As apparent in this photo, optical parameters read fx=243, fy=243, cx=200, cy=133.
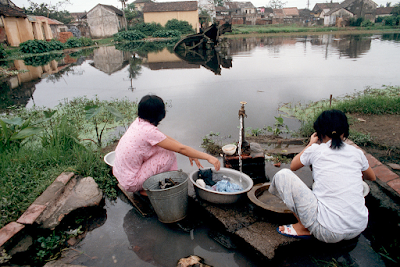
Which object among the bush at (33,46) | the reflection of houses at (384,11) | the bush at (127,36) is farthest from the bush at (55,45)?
the reflection of houses at (384,11)

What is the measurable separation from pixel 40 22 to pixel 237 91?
2811 cm

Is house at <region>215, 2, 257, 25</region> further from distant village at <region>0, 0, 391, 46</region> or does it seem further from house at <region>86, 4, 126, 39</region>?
house at <region>86, 4, 126, 39</region>

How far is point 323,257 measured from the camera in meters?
2.06

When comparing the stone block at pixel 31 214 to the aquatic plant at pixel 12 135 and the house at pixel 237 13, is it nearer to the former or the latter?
the aquatic plant at pixel 12 135

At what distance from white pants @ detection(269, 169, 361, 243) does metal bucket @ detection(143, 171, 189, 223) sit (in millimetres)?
954

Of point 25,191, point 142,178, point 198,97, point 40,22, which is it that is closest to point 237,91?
point 198,97

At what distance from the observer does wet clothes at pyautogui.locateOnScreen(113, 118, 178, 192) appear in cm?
243

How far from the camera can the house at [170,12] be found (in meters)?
34.3

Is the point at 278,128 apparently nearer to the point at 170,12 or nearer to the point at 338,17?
the point at 170,12

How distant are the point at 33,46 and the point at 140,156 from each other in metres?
22.7

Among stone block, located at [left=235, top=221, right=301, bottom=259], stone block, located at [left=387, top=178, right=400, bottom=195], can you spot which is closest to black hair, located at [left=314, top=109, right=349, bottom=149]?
stone block, located at [left=235, top=221, right=301, bottom=259]

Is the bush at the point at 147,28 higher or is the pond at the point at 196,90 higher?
the bush at the point at 147,28

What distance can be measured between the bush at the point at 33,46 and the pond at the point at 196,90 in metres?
7.34

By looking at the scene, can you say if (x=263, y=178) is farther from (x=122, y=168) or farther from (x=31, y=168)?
(x=31, y=168)
